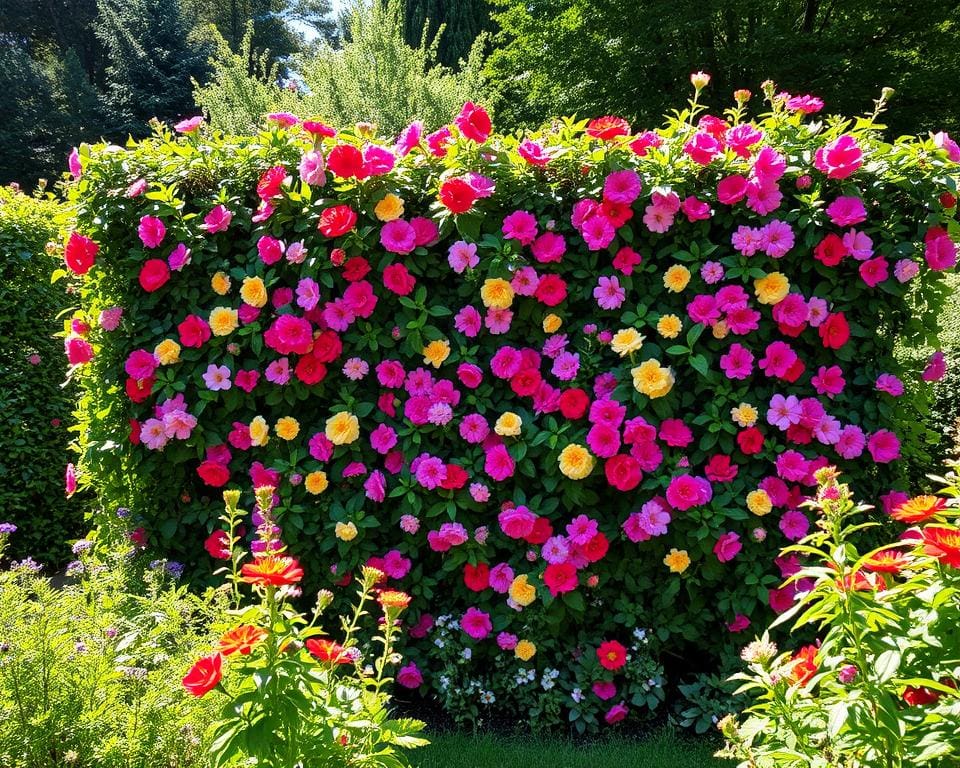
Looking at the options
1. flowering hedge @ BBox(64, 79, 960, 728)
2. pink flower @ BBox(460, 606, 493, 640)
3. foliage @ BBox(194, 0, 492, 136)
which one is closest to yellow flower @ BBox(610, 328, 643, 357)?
flowering hedge @ BBox(64, 79, 960, 728)

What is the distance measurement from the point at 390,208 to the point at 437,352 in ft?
1.80

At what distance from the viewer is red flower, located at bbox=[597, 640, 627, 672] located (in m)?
2.70

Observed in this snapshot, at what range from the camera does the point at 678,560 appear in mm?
2688

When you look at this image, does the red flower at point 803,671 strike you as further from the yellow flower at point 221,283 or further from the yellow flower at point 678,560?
the yellow flower at point 221,283

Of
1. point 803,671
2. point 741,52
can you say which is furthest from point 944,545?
point 741,52

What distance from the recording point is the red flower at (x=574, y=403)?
8.87 feet

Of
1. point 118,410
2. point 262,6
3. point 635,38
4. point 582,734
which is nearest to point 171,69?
point 262,6

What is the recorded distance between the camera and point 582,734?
2.74 meters

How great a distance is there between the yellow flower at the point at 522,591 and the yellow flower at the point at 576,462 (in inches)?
17.1

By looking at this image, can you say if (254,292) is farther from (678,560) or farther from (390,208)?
(678,560)

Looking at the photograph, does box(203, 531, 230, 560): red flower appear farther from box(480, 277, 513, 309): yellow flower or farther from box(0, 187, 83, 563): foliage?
box(0, 187, 83, 563): foliage

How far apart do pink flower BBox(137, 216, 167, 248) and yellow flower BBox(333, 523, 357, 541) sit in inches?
51.6

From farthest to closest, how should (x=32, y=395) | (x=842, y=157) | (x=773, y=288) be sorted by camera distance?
(x=32, y=395) → (x=773, y=288) → (x=842, y=157)

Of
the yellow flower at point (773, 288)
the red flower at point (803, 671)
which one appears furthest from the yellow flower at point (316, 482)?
the red flower at point (803, 671)
